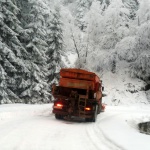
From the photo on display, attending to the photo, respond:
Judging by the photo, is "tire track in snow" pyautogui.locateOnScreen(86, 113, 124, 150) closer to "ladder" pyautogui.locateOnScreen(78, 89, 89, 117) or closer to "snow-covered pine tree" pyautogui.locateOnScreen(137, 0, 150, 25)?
"ladder" pyautogui.locateOnScreen(78, 89, 89, 117)

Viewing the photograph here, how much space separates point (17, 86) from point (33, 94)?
1772 mm

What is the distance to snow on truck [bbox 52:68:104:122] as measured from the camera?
16.8 m

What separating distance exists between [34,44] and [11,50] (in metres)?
3.44

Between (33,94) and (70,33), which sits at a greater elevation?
(70,33)

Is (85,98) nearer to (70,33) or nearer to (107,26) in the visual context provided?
(107,26)

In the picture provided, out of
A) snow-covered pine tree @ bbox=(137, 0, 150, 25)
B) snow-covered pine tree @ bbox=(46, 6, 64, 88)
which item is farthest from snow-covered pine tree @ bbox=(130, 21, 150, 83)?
snow-covered pine tree @ bbox=(46, 6, 64, 88)

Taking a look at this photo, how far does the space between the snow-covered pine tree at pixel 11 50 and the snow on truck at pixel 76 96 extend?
928 centimetres

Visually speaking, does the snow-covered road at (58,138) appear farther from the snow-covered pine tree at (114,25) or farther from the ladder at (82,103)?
the snow-covered pine tree at (114,25)

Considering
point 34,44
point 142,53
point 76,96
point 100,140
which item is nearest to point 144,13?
point 142,53

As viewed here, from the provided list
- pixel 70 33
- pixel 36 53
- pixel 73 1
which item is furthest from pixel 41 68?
pixel 73 1

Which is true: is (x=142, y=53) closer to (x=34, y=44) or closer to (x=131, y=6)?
(x=131, y=6)

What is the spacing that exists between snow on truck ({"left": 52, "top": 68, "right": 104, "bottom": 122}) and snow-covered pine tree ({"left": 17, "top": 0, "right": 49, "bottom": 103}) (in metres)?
11.5

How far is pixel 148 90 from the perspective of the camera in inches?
1499

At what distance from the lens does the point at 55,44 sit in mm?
33656
